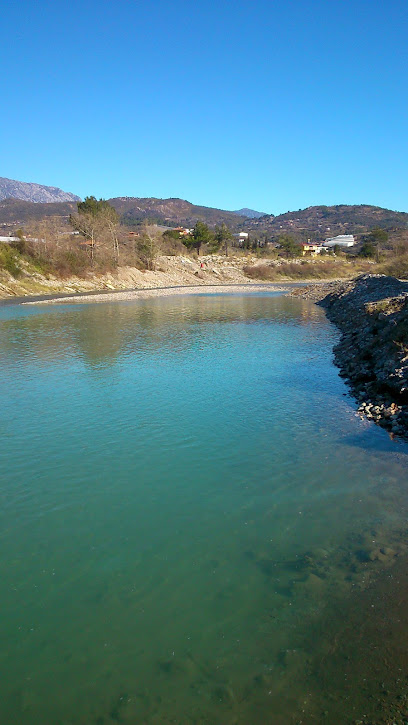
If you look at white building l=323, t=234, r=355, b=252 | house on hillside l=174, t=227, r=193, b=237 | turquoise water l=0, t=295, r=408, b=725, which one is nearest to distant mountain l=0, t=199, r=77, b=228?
house on hillside l=174, t=227, r=193, b=237

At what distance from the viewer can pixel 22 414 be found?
1256 cm

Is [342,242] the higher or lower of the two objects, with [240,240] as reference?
lower

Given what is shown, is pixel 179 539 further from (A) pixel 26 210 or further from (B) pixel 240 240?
(A) pixel 26 210

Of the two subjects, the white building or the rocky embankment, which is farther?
the white building

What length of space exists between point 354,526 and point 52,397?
10195 mm

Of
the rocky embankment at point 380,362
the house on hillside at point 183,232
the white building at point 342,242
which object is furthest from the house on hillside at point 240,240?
the rocky embankment at point 380,362

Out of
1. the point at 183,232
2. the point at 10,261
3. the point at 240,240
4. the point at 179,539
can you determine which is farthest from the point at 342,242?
the point at 179,539

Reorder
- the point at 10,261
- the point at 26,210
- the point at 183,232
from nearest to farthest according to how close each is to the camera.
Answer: the point at 10,261 < the point at 183,232 < the point at 26,210

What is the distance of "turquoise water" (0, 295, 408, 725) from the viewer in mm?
4488

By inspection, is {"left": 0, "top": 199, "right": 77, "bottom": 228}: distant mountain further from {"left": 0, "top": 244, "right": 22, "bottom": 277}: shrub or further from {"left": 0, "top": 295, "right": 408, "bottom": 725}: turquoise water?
{"left": 0, "top": 295, "right": 408, "bottom": 725}: turquoise water

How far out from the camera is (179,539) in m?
6.78

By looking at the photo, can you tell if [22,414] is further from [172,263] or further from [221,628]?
[172,263]

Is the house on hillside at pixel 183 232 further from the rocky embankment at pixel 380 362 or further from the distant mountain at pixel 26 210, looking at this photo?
the rocky embankment at pixel 380 362

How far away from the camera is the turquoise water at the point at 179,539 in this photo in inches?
177
